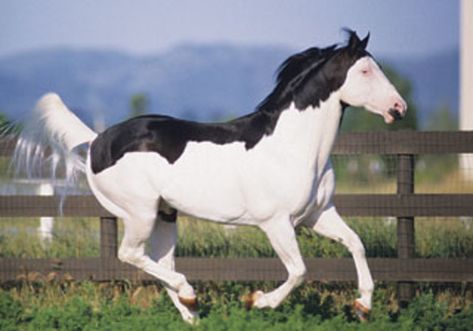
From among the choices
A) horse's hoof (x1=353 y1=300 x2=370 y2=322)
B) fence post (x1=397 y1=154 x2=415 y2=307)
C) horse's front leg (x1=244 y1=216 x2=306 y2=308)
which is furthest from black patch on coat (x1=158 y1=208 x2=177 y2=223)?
fence post (x1=397 y1=154 x2=415 y2=307)

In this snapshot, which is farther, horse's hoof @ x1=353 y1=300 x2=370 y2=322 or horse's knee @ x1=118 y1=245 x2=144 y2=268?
horse's knee @ x1=118 y1=245 x2=144 y2=268

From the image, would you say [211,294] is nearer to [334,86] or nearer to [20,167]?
[20,167]

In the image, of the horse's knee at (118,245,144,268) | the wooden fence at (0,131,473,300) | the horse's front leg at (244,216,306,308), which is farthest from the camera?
the wooden fence at (0,131,473,300)

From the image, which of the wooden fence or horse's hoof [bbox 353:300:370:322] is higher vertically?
the wooden fence

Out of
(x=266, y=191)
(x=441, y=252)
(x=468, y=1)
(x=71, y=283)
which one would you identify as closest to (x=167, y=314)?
(x=266, y=191)

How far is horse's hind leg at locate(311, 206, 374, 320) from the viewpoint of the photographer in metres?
7.21

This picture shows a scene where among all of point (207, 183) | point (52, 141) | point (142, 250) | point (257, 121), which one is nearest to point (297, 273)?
point (207, 183)

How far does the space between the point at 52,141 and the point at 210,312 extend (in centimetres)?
191

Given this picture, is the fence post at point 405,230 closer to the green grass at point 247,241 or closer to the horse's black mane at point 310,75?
the green grass at point 247,241

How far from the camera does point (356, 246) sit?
7238mm

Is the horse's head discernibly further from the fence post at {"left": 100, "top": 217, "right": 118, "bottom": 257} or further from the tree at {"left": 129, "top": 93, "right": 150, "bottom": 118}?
the tree at {"left": 129, "top": 93, "right": 150, "bottom": 118}

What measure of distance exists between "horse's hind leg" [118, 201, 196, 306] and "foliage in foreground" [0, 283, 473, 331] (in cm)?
23

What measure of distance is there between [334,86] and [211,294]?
2741 millimetres

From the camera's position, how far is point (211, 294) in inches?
358
